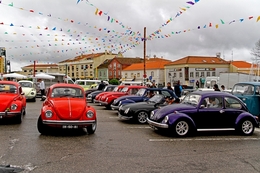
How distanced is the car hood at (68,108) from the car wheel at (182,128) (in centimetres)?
291

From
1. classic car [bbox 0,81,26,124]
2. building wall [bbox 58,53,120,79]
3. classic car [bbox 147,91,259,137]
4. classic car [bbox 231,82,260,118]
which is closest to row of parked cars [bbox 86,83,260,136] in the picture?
Answer: classic car [bbox 147,91,259,137]

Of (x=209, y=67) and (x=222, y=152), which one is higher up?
(x=209, y=67)

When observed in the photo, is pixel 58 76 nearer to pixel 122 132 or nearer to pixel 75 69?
pixel 122 132

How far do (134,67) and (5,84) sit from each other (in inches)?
2946

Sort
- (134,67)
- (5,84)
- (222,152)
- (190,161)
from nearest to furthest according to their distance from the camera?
(190,161)
(222,152)
(5,84)
(134,67)

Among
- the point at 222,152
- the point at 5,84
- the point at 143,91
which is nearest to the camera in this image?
the point at 222,152

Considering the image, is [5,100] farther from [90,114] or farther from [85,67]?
[85,67]

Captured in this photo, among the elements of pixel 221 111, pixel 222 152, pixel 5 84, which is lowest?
pixel 222 152

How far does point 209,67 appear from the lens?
237ft

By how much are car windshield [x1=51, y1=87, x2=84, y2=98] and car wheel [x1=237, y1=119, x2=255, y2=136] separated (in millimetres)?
5391

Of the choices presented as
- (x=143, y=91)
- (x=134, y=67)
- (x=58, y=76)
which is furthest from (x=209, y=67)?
(x=143, y=91)

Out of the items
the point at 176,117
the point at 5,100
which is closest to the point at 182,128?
the point at 176,117

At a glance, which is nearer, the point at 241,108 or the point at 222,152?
the point at 222,152

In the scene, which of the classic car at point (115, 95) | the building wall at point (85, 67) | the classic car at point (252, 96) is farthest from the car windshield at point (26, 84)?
the building wall at point (85, 67)
